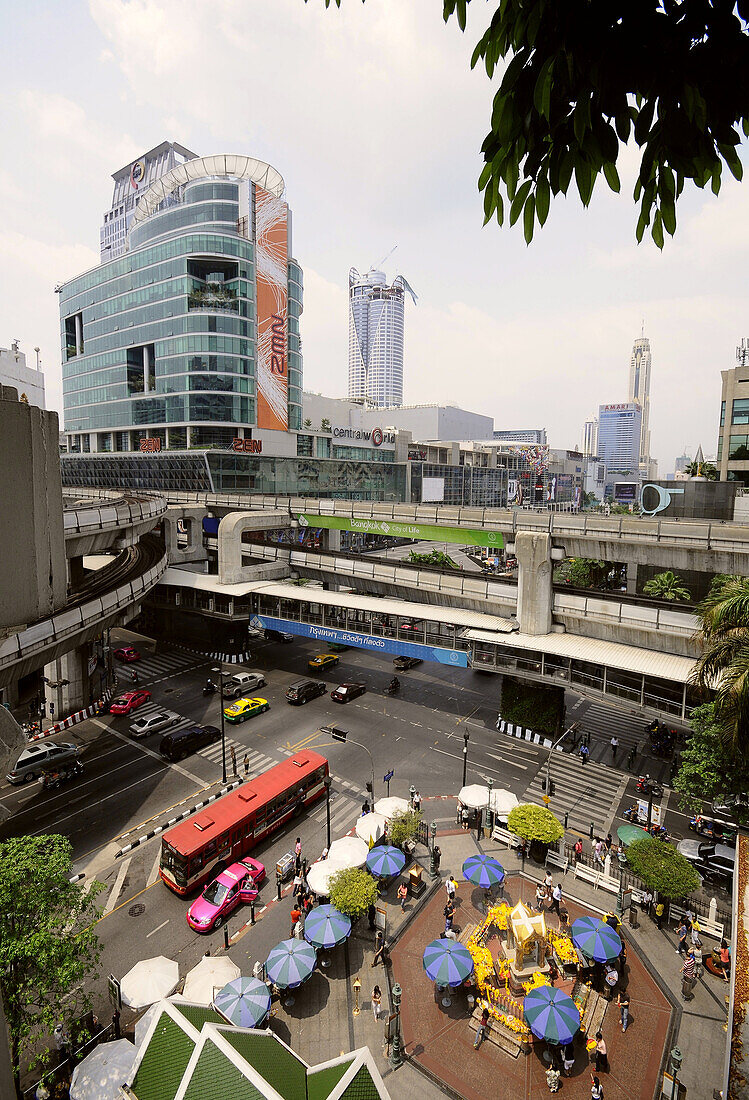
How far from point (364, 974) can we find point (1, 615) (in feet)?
61.7

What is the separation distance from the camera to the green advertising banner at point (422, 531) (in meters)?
35.6

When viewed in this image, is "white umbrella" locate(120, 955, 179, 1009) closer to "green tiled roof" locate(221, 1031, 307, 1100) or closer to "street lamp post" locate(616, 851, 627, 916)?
"green tiled roof" locate(221, 1031, 307, 1100)

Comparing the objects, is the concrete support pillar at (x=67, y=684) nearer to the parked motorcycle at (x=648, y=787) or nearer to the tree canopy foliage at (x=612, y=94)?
the parked motorcycle at (x=648, y=787)

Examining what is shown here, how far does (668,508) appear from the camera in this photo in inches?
1925

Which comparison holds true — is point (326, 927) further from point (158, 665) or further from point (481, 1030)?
point (158, 665)

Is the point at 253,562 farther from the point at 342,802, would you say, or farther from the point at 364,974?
the point at 364,974

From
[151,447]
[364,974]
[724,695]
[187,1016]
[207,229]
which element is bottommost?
[364,974]

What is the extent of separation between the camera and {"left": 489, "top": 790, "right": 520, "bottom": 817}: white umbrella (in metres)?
25.7

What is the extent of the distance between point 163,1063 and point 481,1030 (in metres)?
9.97

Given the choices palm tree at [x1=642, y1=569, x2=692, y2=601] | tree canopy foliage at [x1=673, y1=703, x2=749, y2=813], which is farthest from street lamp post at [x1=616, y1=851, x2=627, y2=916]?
palm tree at [x1=642, y1=569, x2=692, y2=601]

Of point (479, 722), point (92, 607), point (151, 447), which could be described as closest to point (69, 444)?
point (151, 447)

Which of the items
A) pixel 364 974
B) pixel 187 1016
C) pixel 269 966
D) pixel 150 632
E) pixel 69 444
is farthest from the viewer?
pixel 69 444

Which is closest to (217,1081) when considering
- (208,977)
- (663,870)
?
(208,977)

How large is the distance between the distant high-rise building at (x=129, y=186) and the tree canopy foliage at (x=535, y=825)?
15728 centimetres
